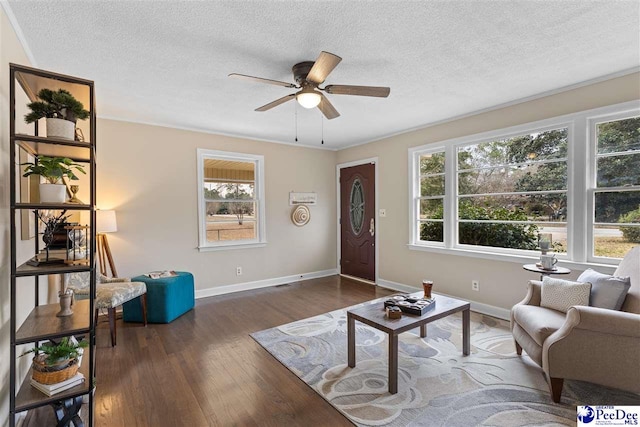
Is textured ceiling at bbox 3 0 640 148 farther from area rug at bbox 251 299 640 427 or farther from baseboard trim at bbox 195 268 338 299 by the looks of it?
baseboard trim at bbox 195 268 338 299

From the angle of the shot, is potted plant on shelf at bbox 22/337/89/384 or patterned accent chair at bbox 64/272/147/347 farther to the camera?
patterned accent chair at bbox 64/272/147/347

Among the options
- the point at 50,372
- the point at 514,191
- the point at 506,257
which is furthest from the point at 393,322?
the point at 514,191

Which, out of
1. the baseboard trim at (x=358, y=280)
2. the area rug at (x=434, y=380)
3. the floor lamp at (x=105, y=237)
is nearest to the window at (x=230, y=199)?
Answer: the floor lamp at (x=105, y=237)

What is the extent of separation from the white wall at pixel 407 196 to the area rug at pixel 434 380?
621 millimetres

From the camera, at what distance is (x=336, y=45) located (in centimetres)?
220

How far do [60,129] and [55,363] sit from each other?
131 cm

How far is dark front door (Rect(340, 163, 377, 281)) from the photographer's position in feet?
17.3

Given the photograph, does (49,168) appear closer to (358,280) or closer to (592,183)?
(592,183)

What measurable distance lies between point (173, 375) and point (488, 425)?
229cm

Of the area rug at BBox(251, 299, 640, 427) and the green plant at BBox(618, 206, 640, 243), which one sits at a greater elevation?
the green plant at BBox(618, 206, 640, 243)

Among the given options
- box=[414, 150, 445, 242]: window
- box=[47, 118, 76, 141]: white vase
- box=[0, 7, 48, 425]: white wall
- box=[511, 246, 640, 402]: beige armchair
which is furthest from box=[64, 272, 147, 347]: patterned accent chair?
box=[414, 150, 445, 242]: window

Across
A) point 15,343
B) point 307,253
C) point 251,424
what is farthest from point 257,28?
point 307,253

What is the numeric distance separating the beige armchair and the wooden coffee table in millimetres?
565

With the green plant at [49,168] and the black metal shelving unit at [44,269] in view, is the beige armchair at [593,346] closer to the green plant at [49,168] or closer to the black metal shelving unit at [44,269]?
the black metal shelving unit at [44,269]
